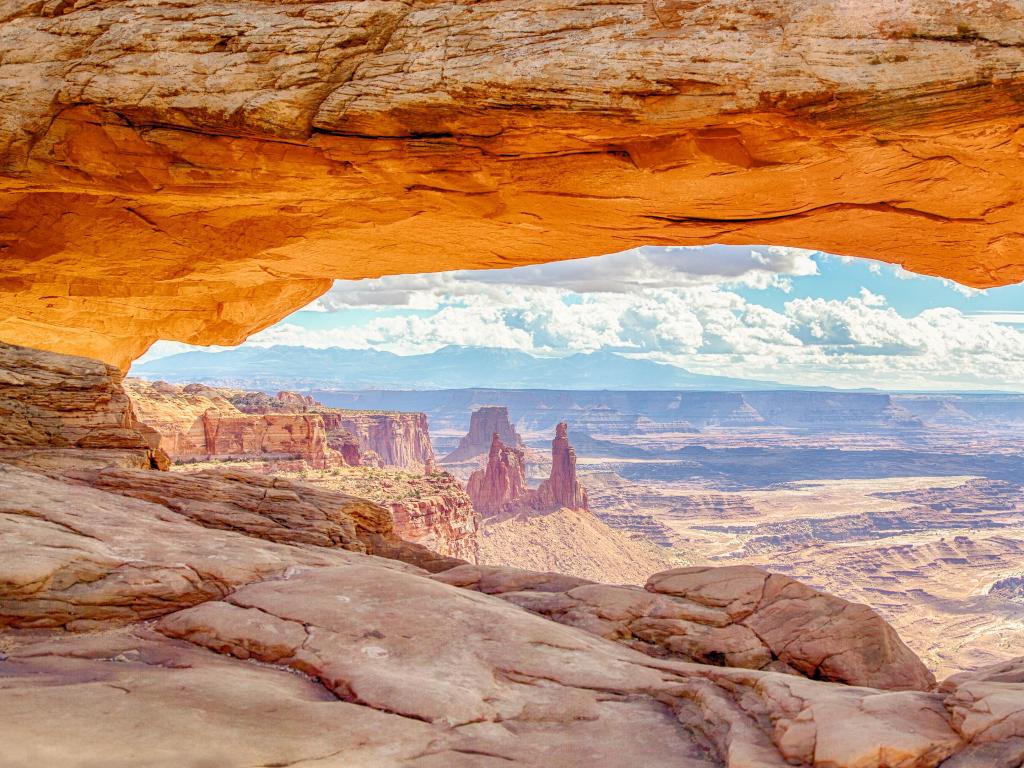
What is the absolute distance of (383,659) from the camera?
7.89 metres

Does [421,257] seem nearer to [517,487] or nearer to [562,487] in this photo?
[562,487]

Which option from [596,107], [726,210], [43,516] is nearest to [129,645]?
[43,516]

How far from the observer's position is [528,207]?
13297 mm

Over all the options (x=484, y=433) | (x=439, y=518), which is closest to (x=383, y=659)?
(x=439, y=518)

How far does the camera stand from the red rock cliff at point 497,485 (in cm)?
9319

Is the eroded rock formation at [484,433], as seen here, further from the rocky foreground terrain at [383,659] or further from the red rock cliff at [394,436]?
the rocky foreground terrain at [383,659]

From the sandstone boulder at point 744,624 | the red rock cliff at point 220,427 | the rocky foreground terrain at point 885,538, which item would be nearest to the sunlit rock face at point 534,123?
the sandstone boulder at point 744,624

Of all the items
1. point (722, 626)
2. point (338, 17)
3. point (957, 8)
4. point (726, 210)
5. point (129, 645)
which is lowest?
point (722, 626)

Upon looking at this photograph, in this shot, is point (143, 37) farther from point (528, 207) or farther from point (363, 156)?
point (528, 207)

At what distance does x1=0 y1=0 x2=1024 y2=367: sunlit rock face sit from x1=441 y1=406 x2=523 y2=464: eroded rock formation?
126120 mm

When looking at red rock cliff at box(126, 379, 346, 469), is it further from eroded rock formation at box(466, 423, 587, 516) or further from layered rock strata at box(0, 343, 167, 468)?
layered rock strata at box(0, 343, 167, 468)

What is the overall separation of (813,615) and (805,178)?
6.29m

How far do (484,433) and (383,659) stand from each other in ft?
448

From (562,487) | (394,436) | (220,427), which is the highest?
(220,427)
